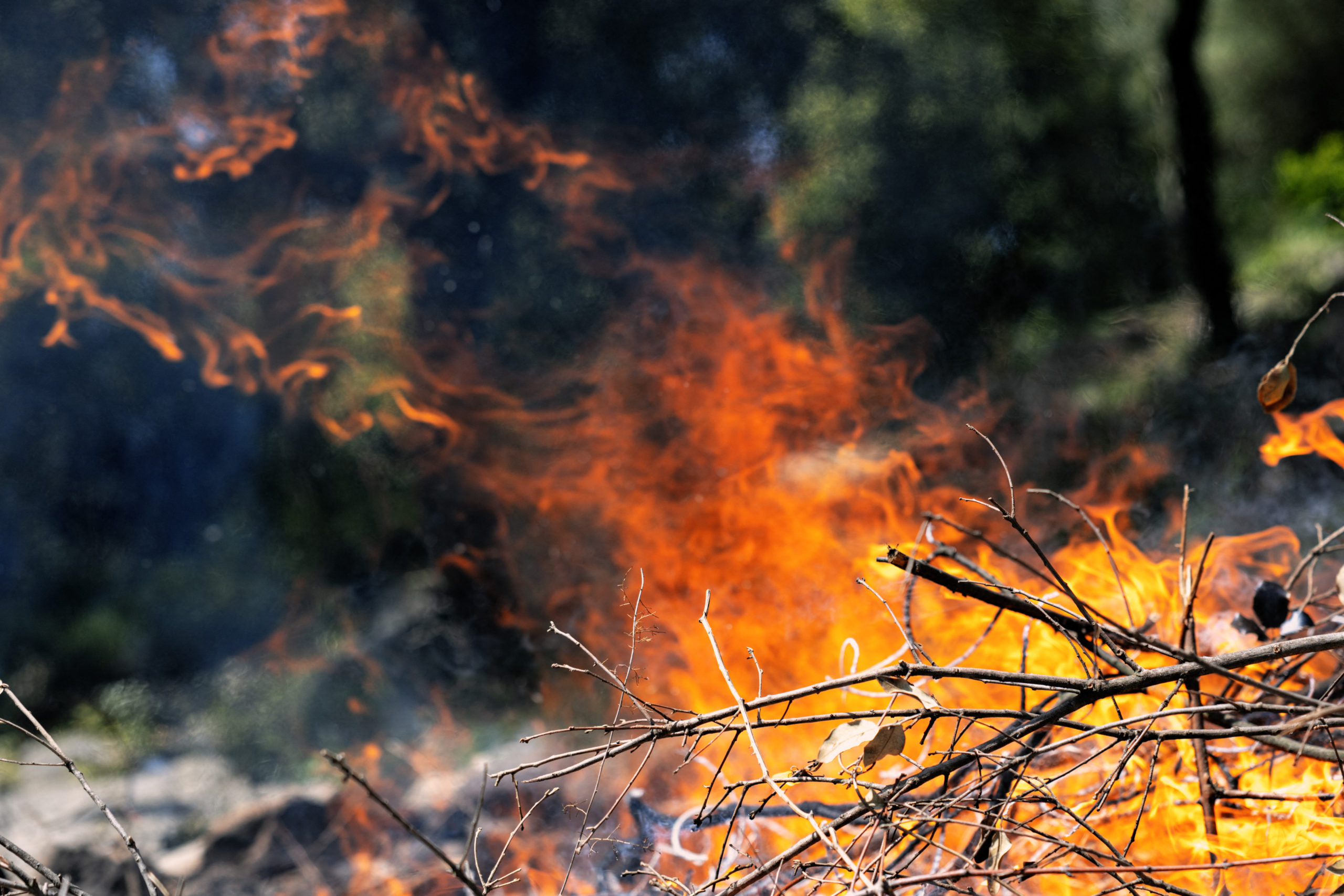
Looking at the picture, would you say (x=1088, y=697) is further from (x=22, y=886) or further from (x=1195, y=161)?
(x=1195, y=161)

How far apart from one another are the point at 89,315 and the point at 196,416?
34.5 inches

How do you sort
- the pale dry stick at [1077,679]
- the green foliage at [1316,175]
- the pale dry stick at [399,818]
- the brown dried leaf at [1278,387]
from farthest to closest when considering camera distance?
the green foliage at [1316,175] → the brown dried leaf at [1278,387] → the pale dry stick at [1077,679] → the pale dry stick at [399,818]

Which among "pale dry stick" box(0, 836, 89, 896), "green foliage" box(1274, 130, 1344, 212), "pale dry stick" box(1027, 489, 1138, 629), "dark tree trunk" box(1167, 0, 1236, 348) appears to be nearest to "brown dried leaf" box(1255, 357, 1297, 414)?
"pale dry stick" box(1027, 489, 1138, 629)

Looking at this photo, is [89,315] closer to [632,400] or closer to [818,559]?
[632,400]

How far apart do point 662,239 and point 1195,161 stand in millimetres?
3313

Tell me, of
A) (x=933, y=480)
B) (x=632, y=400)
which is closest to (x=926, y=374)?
(x=933, y=480)

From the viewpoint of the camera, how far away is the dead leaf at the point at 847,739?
4.34 feet

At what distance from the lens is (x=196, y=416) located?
16.9ft

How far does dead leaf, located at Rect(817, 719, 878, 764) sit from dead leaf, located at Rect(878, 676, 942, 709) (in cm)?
7

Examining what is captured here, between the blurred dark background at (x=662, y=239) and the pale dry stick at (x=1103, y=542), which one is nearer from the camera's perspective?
the pale dry stick at (x=1103, y=542)

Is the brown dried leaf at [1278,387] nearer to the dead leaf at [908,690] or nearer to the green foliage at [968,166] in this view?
the dead leaf at [908,690]

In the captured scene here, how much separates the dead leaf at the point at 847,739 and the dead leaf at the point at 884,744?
0.5 inches

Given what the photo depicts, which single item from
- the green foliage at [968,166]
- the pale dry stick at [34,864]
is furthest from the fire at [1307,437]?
the pale dry stick at [34,864]

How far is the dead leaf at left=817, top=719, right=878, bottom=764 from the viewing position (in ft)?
4.34
